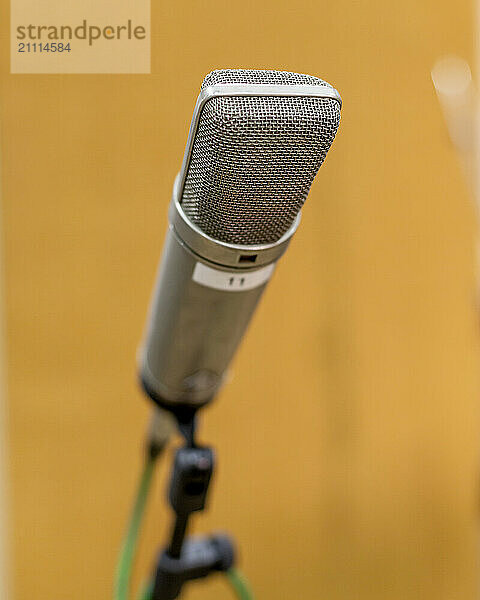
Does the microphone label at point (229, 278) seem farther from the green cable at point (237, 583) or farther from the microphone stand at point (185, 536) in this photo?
the green cable at point (237, 583)

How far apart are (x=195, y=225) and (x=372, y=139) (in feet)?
1.64

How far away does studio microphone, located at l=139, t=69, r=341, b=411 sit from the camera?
278 mm

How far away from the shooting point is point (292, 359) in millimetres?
915

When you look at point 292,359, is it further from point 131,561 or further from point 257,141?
point 257,141

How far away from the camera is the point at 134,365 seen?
2.89 ft

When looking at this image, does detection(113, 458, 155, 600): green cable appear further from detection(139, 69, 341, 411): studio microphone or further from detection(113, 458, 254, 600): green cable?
detection(139, 69, 341, 411): studio microphone

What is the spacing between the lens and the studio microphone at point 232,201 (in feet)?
0.91

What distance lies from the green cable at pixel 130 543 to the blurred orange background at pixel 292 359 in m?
0.33

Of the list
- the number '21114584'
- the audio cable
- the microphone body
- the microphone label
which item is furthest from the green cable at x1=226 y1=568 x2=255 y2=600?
the number '21114584'

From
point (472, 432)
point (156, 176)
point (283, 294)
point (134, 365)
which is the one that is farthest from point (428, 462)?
point (156, 176)

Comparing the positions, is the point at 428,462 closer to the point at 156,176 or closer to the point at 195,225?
the point at 156,176

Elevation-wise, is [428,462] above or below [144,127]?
below

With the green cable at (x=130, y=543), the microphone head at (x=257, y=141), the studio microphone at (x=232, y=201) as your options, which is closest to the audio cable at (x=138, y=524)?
the green cable at (x=130, y=543)

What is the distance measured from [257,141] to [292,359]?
0.66 metres
